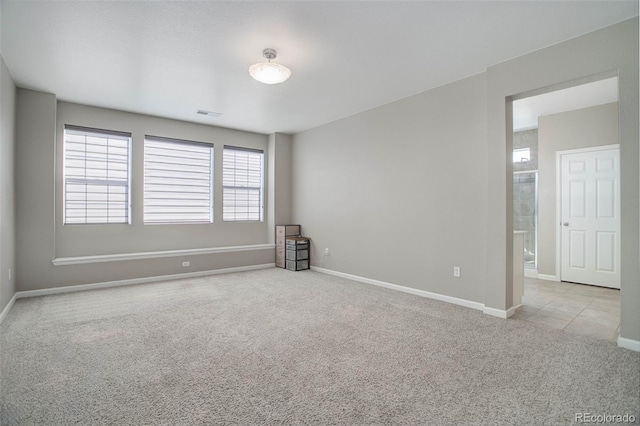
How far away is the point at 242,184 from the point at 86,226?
257cm

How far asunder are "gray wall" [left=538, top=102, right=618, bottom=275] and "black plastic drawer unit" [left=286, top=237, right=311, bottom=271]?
4.02 m

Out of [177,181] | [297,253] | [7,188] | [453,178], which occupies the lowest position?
[297,253]

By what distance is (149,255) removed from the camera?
4.93 m

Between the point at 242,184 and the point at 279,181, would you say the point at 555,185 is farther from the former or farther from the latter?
the point at 242,184

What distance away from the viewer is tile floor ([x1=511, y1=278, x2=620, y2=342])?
304cm

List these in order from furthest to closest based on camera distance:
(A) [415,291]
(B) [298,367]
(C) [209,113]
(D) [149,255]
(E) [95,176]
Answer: (C) [209,113] < (D) [149,255] < (E) [95,176] < (A) [415,291] < (B) [298,367]

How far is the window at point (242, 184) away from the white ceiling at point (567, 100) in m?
4.58

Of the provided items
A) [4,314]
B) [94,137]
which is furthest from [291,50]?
[4,314]

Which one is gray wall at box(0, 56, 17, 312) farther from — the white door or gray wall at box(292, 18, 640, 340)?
the white door

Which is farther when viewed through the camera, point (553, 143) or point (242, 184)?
point (242, 184)

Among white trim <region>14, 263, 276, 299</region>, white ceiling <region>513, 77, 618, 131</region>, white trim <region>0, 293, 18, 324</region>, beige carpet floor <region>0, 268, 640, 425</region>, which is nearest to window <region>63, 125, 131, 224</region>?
white trim <region>14, 263, 276, 299</region>

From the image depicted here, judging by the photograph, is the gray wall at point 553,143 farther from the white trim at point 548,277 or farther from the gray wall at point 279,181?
the gray wall at point 279,181

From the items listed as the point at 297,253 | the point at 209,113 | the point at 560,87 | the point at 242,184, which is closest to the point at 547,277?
the point at 560,87

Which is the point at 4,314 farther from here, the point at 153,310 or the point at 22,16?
the point at 22,16
